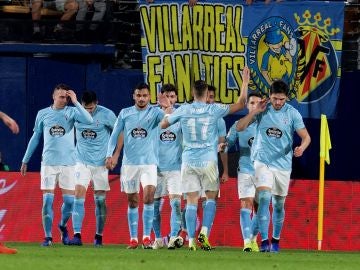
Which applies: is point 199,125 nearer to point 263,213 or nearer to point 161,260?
point 263,213

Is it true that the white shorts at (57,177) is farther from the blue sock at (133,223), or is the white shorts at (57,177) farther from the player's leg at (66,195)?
the blue sock at (133,223)

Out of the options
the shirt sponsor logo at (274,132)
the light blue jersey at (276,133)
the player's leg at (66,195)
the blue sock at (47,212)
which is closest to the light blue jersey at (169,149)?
the player's leg at (66,195)

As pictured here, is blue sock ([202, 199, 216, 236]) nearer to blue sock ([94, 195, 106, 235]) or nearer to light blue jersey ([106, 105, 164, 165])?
light blue jersey ([106, 105, 164, 165])

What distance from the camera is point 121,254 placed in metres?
18.0

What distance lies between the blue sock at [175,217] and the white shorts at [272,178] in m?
1.90

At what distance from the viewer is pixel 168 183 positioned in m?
21.8

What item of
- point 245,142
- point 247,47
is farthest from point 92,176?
point 247,47

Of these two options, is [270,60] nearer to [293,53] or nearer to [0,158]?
[293,53]

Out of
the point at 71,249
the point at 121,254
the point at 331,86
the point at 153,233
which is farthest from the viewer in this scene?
the point at 331,86

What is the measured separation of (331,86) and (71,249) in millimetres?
7485

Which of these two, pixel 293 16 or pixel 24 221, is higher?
pixel 293 16

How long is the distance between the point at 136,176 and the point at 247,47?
5.56 m

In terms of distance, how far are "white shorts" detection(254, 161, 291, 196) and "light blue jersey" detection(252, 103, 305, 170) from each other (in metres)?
0.07

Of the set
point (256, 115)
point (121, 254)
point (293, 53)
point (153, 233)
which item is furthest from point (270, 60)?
point (121, 254)
